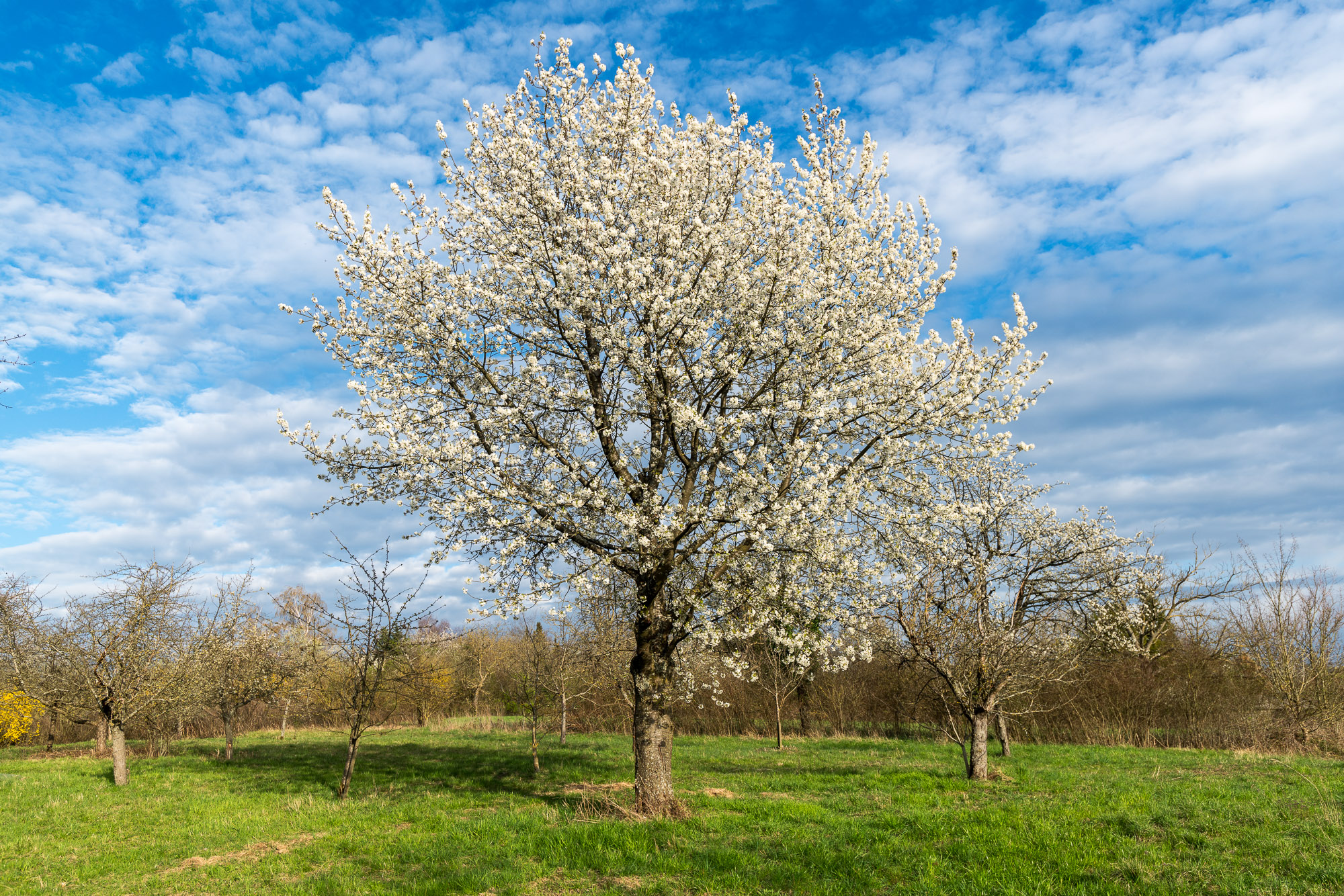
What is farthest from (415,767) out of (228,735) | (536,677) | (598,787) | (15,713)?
(15,713)

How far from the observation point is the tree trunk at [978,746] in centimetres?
1477

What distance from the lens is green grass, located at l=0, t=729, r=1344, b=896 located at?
26.4 ft

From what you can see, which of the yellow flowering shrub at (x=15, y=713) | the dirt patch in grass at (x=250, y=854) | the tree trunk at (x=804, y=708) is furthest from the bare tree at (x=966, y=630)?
the yellow flowering shrub at (x=15, y=713)

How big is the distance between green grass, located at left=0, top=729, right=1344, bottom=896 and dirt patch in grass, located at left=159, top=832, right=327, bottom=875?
0.06 meters

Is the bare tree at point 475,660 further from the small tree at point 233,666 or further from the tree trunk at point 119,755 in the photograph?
the tree trunk at point 119,755

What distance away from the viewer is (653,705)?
1217 centimetres

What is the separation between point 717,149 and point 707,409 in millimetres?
4697

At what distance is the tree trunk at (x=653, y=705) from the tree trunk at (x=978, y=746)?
273 inches

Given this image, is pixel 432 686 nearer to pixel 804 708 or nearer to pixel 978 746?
pixel 804 708

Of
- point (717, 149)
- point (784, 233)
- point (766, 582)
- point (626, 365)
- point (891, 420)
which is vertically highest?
point (717, 149)

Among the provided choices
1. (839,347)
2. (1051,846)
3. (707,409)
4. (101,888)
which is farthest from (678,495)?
(101,888)

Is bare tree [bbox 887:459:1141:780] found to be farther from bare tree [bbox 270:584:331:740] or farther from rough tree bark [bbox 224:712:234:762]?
rough tree bark [bbox 224:712:234:762]

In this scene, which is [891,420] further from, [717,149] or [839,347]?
[717,149]

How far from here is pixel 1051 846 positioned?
879 centimetres
